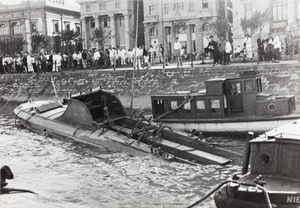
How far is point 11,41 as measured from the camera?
2170 inches

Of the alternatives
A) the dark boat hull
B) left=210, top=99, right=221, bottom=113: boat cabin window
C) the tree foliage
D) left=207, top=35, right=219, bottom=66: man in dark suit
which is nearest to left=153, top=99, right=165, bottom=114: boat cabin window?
left=210, top=99, right=221, bottom=113: boat cabin window

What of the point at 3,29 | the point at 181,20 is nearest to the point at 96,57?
the point at 181,20

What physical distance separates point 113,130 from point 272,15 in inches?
1119

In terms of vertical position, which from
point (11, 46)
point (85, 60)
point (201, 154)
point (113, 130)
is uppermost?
point (11, 46)

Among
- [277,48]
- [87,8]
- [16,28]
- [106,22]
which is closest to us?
[277,48]

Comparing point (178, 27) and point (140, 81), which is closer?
point (140, 81)

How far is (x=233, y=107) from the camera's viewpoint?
1927 cm

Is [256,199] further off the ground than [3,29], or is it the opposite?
[3,29]

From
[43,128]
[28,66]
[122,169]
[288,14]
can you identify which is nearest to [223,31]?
[288,14]

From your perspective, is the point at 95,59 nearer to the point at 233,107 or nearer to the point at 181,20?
the point at 233,107

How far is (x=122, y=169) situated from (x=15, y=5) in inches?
2200

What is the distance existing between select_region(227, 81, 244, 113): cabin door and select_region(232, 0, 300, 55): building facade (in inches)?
652

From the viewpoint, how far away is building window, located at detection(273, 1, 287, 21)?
131ft

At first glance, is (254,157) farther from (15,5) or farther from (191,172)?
(15,5)
